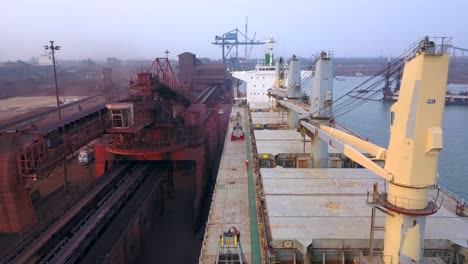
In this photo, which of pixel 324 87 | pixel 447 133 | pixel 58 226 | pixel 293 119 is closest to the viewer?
pixel 58 226

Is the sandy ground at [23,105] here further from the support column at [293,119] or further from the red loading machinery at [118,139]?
the support column at [293,119]

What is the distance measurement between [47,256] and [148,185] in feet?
23.5

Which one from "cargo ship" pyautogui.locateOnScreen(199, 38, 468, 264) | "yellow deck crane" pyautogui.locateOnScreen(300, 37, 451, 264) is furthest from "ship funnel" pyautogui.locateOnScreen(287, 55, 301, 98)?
"yellow deck crane" pyautogui.locateOnScreen(300, 37, 451, 264)

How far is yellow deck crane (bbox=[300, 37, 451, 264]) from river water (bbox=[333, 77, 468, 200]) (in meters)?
19.2

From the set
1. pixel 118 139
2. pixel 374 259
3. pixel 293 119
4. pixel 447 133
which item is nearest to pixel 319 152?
pixel 374 259

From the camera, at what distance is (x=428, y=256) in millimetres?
7660

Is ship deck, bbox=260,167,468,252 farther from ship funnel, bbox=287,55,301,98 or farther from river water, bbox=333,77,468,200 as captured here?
river water, bbox=333,77,468,200

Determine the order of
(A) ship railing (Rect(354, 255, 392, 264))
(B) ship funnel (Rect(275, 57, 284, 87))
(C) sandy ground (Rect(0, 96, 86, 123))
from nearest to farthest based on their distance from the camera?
(A) ship railing (Rect(354, 255, 392, 264)), (B) ship funnel (Rect(275, 57, 284, 87)), (C) sandy ground (Rect(0, 96, 86, 123))

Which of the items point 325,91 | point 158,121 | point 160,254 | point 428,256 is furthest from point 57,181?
point 428,256

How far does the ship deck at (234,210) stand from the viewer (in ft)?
32.3

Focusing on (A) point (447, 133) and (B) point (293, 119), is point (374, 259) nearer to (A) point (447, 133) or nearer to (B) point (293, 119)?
(B) point (293, 119)

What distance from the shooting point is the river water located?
2520 centimetres

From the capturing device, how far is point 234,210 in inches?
488

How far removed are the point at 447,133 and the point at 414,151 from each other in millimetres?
37548
